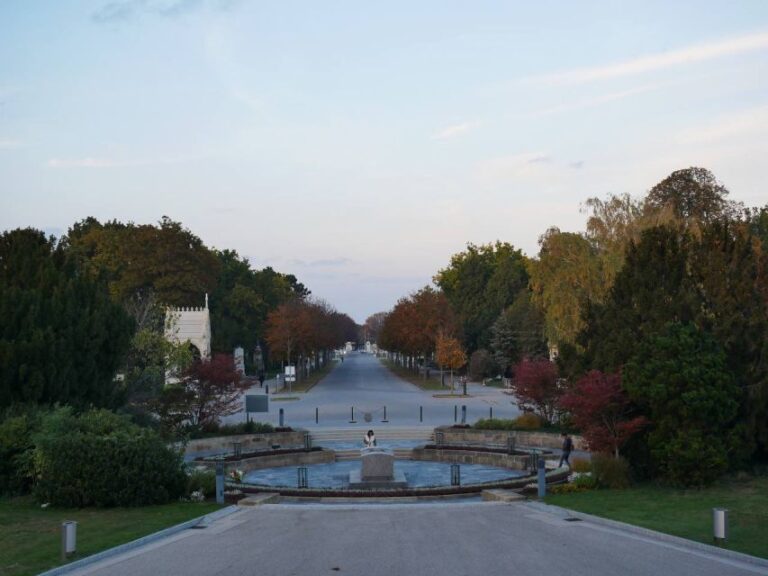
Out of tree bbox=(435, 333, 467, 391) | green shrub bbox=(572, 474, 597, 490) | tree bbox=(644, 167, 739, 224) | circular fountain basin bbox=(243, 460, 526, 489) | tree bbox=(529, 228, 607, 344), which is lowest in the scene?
circular fountain basin bbox=(243, 460, 526, 489)

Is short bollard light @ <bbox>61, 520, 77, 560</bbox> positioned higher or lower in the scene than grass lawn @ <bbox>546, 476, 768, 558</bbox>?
higher

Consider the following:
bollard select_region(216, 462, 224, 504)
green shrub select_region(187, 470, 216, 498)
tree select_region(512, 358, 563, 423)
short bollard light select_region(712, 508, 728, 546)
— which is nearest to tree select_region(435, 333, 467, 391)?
tree select_region(512, 358, 563, 423)

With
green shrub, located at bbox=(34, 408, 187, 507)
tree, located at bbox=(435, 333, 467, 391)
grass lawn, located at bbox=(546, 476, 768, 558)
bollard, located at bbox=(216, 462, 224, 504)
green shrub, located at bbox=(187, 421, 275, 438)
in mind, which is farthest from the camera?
tree, located at bbox=(435, 333, 467, 391)

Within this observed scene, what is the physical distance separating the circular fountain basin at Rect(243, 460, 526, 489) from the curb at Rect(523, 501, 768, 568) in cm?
753

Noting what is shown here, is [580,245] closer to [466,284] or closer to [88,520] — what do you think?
[88,520]

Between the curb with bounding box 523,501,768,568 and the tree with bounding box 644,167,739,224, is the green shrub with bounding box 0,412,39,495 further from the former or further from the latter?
the tree with bounding box 644,167,739,224

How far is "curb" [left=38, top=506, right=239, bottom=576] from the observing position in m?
12.5

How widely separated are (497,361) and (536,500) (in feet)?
184

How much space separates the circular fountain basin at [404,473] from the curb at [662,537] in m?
7.53

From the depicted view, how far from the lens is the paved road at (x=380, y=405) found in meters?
41.5

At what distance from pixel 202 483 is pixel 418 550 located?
841cm

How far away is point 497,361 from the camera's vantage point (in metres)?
75.3

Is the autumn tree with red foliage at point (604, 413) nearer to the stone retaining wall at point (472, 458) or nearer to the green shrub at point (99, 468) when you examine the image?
the stone retaining wall at point (472, 458)

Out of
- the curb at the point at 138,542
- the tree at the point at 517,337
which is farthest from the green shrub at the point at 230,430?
the tree at the point at 517,337
